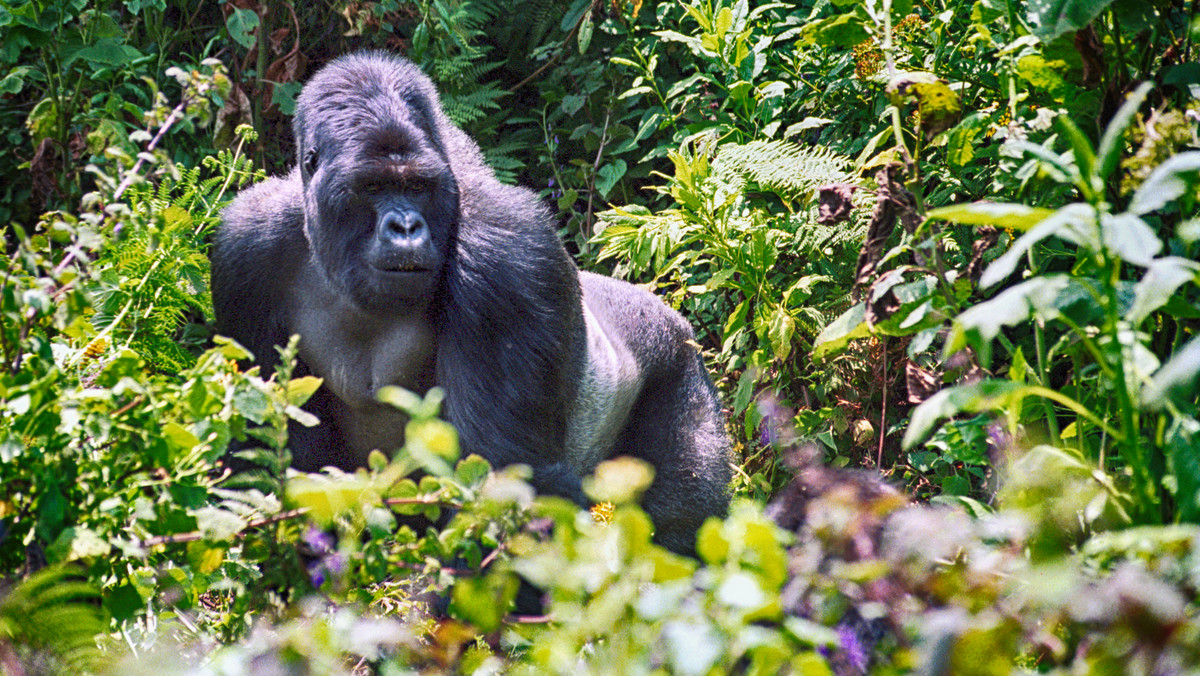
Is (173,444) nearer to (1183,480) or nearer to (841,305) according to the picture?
(1183,480)

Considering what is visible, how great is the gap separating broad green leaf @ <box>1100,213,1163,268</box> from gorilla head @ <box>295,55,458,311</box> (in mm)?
1597

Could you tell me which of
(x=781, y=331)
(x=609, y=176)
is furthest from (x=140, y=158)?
(x=609, y=176)

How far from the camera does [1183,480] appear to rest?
1061mm

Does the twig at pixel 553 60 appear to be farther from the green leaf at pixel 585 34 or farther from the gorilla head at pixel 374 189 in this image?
the gorilla head at pixel 374 189

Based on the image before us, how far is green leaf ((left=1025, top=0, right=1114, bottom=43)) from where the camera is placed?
5.05 feet

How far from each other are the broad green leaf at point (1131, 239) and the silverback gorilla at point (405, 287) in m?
1.49

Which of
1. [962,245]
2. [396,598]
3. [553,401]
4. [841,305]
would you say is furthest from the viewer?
[841,305]

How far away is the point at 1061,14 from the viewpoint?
1585 mm

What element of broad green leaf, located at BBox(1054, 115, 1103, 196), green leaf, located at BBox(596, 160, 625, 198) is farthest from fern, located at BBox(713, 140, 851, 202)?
broad green leaf, located at BBox(1054, 115, 1103, 196)

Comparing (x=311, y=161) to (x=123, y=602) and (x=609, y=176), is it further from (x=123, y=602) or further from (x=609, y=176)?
(x=609, y=176)

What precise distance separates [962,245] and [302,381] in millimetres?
2052

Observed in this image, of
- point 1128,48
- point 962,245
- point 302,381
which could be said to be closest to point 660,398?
point 962,245

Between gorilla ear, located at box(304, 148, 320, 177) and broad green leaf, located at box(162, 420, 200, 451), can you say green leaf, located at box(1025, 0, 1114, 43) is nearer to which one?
broad green leaf, located at box(162, 420, 200, 451)

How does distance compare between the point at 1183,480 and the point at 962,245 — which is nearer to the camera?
the point at 1183,480
